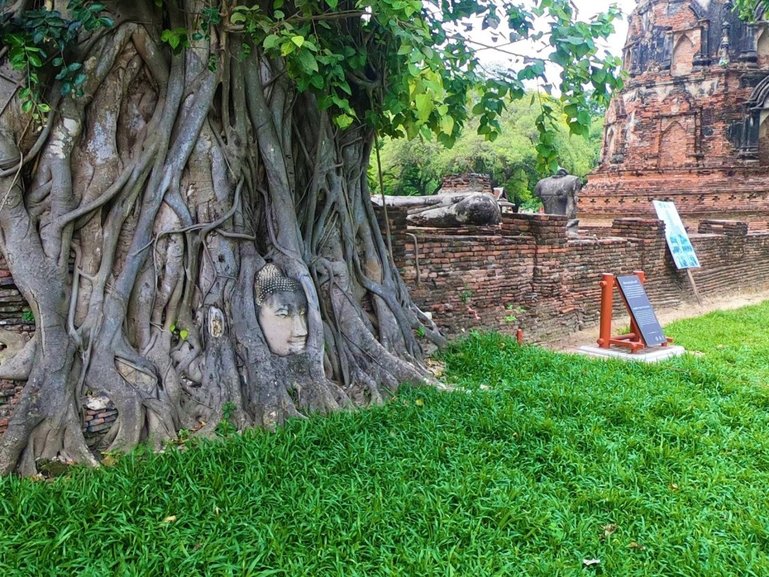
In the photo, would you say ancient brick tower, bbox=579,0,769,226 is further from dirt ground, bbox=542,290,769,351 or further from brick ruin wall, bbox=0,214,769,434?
brick ruin wall, bbox=0,214,769,434

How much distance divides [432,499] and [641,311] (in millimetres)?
4893

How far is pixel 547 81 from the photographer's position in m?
4.33

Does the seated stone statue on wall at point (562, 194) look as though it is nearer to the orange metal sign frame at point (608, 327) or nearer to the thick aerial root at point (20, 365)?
the orange metal sign frame at point (608, 327)

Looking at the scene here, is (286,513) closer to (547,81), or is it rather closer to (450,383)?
(450,383)

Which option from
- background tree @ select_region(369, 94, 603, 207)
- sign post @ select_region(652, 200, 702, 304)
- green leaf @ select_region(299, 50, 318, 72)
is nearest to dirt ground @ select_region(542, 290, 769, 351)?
sign post @ select_region(652, 200, 702, 304)

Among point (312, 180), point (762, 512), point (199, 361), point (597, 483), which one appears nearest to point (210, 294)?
point (199, 361)

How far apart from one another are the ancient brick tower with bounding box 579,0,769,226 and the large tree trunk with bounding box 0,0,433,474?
1694cm

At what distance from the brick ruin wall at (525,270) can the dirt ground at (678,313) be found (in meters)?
0.12

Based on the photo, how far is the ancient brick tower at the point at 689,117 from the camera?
64.5 feet

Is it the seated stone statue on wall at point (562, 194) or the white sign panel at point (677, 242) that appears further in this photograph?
the seated stone statue on wall at point (562, 194)

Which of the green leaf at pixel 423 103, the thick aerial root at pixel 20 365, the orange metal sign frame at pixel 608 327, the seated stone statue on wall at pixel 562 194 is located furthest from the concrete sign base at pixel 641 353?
the seated stone statue on wall at pixel 562 194

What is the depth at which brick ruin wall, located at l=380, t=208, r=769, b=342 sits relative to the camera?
6.68 metres

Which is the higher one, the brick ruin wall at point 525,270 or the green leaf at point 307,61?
the green leaf at point 307,61

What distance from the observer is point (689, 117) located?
20719mm
